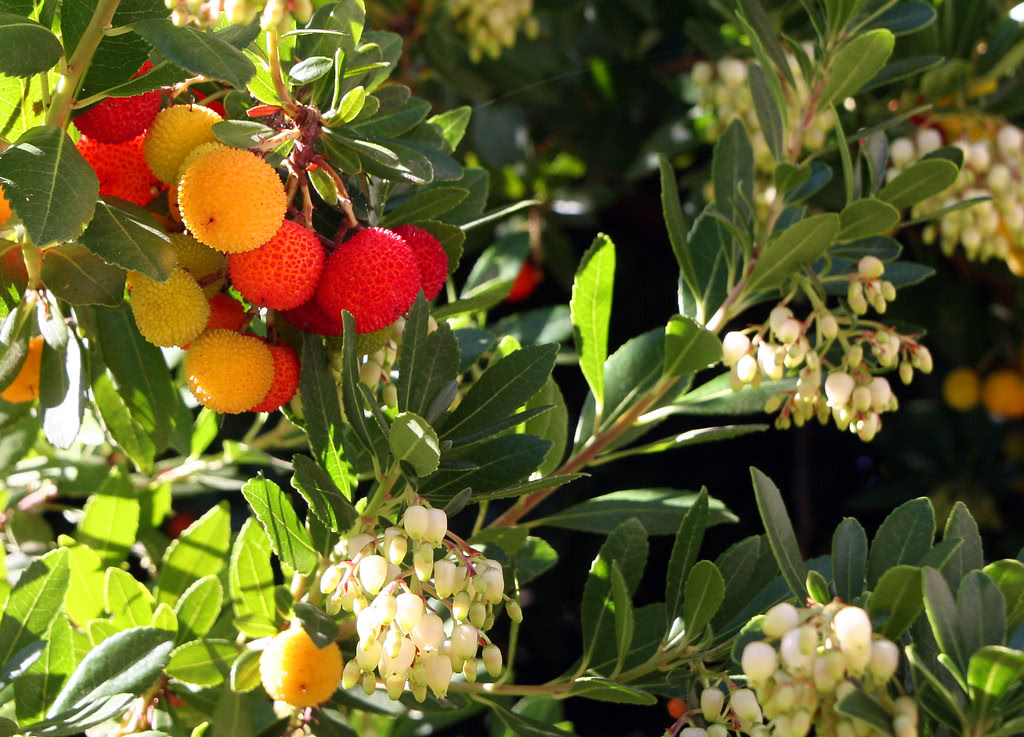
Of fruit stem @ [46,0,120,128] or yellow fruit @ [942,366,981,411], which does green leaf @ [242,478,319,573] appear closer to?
fruit stem @ [46,0,120,128]

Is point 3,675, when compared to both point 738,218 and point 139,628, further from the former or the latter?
point 738,218

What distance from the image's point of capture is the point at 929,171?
3.56ft

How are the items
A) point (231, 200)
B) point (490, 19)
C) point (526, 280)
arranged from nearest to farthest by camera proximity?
point (231, 200), point (490, 19), point (526, 280)

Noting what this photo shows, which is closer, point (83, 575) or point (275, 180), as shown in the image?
point (275, 180)

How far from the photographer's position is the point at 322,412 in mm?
930

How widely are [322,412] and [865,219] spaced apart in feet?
1.75

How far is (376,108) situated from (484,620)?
411 millimetres

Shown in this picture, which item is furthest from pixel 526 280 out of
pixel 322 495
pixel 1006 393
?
pixel 322 495

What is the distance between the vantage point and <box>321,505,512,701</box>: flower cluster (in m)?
0.78

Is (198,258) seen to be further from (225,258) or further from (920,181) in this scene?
(920,181)

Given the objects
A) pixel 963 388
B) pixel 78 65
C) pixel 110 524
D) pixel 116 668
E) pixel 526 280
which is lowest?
pixel 963 388

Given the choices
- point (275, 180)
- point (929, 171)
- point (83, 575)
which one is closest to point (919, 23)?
point (929, 171)

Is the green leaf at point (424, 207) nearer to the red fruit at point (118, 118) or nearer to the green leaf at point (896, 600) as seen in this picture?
the red fruit at point (118, 118)

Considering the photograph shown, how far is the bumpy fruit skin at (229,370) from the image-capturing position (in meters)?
0.90
